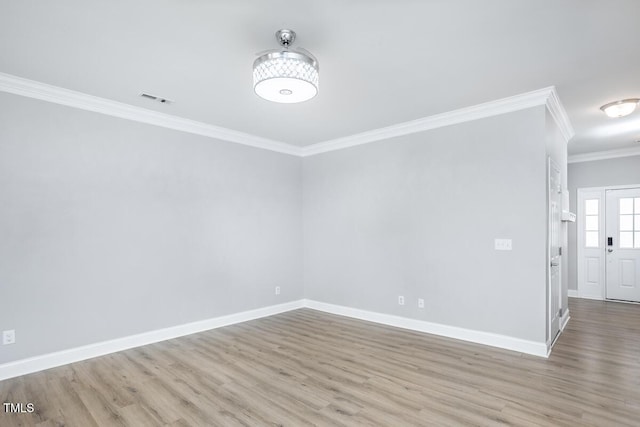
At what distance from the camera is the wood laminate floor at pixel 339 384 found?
245 centimetres

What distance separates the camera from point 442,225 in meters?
4.34

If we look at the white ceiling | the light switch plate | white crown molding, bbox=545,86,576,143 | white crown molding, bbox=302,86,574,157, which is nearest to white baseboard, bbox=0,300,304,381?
the white ceiling

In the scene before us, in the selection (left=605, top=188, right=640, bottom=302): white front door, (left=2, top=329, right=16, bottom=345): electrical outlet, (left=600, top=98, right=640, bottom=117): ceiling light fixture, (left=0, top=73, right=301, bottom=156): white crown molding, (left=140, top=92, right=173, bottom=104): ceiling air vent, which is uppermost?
(left=600, top=98, right=640, bottom=117): ceiling light fixture

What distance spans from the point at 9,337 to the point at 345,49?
4.00m

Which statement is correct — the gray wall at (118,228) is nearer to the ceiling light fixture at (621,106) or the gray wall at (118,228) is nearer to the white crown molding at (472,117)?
the white crown molding at (472,117)

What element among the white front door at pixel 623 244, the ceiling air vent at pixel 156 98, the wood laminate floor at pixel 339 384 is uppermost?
the ceiling air vent at pixel 156 98

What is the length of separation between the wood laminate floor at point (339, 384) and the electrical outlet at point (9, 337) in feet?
1.17

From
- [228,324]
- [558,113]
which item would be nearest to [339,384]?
[228,324]

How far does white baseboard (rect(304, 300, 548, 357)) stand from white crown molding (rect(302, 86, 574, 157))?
2573 mm

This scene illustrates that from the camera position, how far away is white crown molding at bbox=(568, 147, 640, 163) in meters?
6.05

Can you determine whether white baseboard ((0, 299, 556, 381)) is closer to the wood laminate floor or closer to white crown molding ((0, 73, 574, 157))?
the wood laminate floor

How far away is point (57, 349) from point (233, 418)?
2.24m

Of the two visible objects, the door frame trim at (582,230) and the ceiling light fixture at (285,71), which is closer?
the ceiling light fixture at (285,71)

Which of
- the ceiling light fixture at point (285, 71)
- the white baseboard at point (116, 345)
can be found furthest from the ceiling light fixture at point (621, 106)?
the white baseboard at point (116, 345)
